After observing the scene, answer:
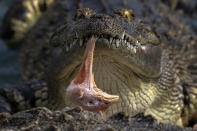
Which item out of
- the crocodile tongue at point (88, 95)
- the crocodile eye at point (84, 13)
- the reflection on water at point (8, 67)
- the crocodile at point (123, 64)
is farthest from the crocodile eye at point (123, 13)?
the reflection on water at point (8, 67)

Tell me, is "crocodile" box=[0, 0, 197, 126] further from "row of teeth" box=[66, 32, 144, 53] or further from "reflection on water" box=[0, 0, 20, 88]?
"reflection on water" box=[0, 0, 20, 88]

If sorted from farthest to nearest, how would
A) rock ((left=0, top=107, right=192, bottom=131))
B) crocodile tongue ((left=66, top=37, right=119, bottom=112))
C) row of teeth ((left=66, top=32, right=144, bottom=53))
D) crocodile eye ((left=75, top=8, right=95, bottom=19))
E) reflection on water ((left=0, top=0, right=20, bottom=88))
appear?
reflection on water ((left=0, top=0, right=20, bottom=88))
crocodile eye ((left=75, top=8, right=95, bottom=19))
row of teeth ((left=66, top=32, right=144, bottom=53))
crocodile tongue ((left=66, top=37, right=119, bottom=112))
rock ((left=0, top=107, right=192, bottom=131))

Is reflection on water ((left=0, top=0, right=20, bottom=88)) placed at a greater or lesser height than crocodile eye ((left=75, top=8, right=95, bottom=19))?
lesser

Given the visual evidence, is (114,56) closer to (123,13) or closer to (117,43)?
(117,43)

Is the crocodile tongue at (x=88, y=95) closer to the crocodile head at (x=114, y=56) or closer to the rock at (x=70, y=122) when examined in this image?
the crocodile head at (x=114, y=56)

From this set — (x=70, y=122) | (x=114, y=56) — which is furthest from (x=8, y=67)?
(x=70, y=122)

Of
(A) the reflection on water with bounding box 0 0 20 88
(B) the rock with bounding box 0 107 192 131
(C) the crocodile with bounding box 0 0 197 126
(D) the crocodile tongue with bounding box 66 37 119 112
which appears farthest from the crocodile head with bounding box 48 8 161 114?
(A) the reflection on water with bounding box 0 0 20 88
